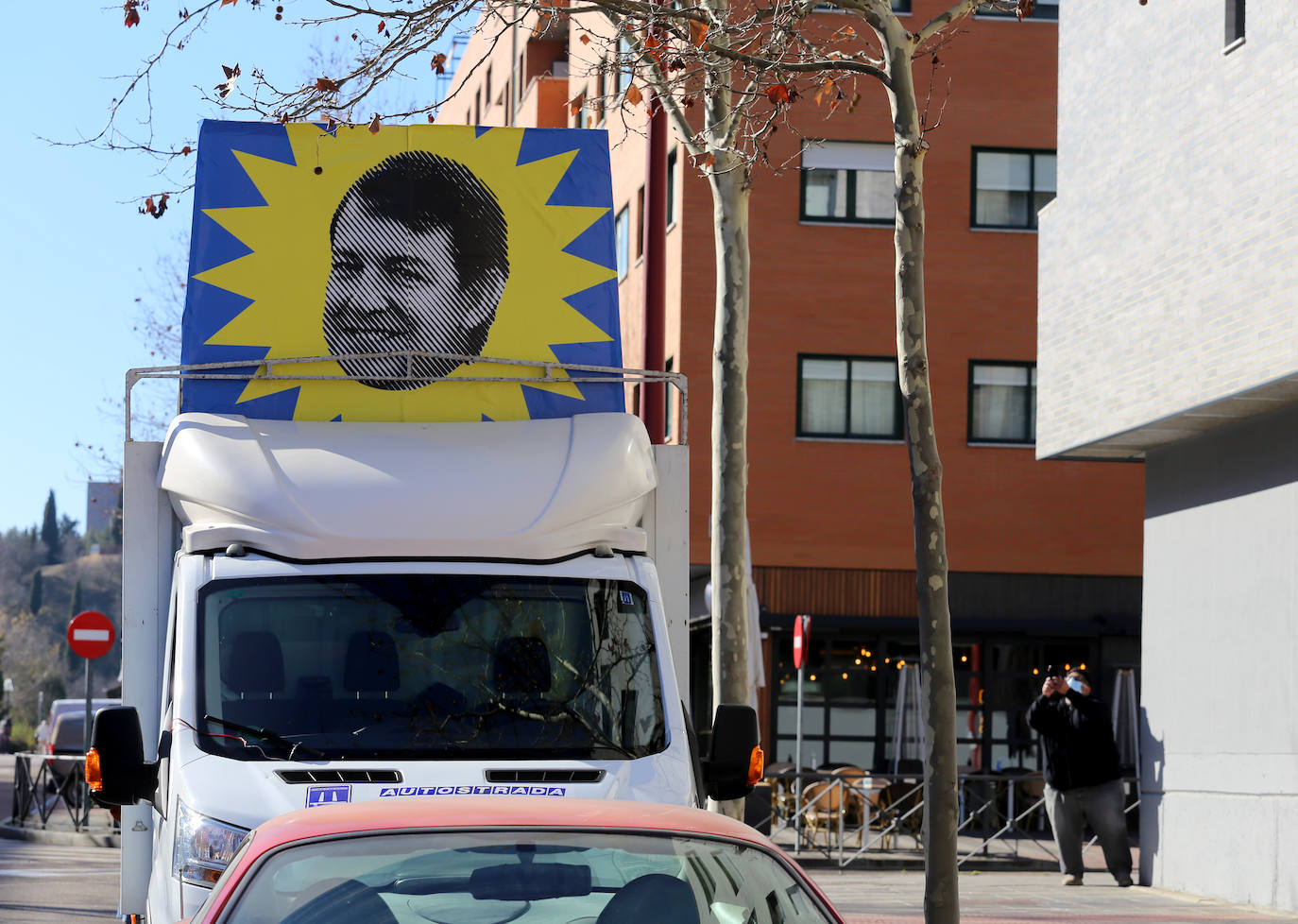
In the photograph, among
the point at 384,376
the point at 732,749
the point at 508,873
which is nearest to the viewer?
the point at 508,873

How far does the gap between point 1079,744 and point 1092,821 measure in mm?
728

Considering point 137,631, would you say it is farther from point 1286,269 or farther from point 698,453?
point 698,453

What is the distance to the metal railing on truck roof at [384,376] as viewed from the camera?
28.6 ft

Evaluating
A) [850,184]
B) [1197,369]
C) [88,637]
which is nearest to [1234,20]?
[1197,369]

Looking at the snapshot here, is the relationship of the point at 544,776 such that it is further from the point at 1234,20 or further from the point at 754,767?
the point at 1234,20

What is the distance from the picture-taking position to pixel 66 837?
76.1 feet

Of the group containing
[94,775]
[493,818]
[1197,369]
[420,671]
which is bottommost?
[94,775]

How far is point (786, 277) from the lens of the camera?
2962 centimetres

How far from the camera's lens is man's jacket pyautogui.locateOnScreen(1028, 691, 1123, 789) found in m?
17.9

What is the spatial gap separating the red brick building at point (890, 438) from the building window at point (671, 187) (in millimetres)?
1015

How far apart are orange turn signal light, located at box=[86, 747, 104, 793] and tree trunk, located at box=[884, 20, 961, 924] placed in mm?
3980

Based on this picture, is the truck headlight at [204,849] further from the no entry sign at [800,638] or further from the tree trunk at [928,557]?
the no entry sign at [800,638]

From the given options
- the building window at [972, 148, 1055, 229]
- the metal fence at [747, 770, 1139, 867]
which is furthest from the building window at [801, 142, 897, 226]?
the metal fence at [747, 770, 1139, 867]

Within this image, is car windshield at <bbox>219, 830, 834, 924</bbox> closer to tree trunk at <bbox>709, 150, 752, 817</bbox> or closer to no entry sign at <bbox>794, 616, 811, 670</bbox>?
tree trunk at <bbox>709, 150, 752, 817</bbox>
